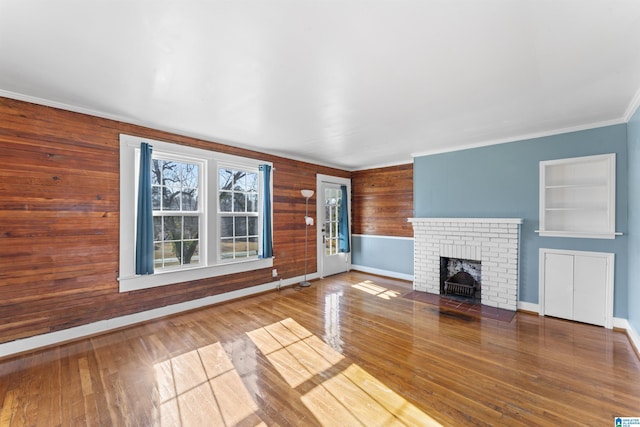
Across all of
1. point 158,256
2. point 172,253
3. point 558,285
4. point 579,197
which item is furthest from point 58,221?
point 579,197

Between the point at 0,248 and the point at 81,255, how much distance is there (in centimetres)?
60

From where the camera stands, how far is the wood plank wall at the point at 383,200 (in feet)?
18.5

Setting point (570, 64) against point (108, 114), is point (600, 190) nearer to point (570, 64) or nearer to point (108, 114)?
point (570, 64)

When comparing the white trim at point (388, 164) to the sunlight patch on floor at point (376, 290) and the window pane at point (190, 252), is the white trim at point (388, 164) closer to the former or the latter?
the sunlight patch on floor at point (376, 290)

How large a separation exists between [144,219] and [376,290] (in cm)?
386

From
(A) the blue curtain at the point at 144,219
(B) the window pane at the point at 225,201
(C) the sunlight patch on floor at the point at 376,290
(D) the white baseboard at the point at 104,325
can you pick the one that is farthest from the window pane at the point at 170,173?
(C) the sunlight patch on floor at the point at 376,290

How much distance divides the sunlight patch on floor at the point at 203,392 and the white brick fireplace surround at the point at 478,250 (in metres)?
3.70

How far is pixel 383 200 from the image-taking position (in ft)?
19.8

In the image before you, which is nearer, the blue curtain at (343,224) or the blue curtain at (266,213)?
the blue curtain at (266,213)

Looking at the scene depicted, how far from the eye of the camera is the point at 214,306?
4102 mm

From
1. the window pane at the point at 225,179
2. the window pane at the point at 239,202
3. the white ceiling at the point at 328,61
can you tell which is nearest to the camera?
the white ceiling at the point at 328,61

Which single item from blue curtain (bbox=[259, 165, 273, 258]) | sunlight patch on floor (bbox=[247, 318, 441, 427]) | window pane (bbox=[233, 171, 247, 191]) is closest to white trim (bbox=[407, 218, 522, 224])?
blue curtain (bbox=[259, 165, 273, 258])

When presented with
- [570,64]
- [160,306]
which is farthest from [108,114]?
[570,64]

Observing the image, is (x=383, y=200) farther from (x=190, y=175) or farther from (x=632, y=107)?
(x=190, y=175)
